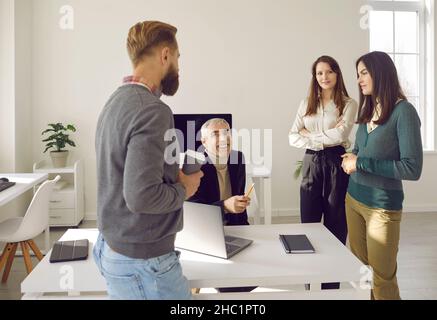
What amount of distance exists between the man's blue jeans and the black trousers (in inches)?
58.9

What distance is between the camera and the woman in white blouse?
243 centimetres

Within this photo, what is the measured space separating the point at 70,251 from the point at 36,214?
4.47ft

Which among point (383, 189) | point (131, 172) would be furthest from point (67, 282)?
point (383, 189)

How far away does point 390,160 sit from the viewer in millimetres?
1904

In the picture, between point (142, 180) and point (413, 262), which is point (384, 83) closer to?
point (142, 180)

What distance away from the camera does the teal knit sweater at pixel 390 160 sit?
182 centimetres

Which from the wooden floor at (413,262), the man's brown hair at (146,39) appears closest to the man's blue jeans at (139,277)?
the man's brown hair at (146,39)

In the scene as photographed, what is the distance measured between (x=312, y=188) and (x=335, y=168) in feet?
0.61

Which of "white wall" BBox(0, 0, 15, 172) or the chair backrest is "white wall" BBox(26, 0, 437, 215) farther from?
the chair backrest

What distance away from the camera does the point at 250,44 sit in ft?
15.4

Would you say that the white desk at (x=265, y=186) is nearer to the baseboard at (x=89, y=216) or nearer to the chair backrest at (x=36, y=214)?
the chair backrest at (x=36, y=214)

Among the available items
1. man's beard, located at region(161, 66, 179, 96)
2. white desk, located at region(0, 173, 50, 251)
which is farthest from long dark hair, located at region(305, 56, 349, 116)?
white desk, located at region(0, 173, 50, 251)

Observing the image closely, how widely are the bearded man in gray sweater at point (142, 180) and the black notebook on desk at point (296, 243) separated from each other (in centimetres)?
56

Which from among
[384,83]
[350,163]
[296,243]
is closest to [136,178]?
[296,243]
